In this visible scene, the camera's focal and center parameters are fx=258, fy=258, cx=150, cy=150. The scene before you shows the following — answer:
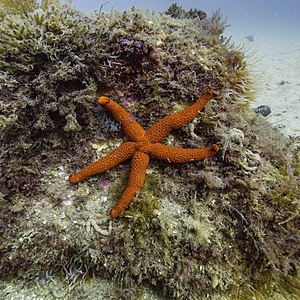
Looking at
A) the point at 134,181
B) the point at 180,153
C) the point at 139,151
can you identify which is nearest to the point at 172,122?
the point at 180,153

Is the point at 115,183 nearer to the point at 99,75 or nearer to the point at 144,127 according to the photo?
the point at 144,127

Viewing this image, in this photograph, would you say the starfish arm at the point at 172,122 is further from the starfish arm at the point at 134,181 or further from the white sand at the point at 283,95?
the white sand at the point at 283,95

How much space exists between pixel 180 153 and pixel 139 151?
0.54 m

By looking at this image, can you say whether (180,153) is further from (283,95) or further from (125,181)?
(283,95)

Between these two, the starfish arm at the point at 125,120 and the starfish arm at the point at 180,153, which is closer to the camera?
the starfish arm at the point at 180,153

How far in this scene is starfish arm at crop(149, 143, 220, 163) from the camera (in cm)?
331

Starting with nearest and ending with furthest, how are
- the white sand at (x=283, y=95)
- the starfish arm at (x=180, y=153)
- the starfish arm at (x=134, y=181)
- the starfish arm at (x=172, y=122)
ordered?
the starfish arm at (x=134, y=181), the starfish arm at (x=180, y=153), the starfish arm at (x=172, y=122), the white sand at (x=283, y=95)

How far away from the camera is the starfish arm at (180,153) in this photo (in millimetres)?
3312

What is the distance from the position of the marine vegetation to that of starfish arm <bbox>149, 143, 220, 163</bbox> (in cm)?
21

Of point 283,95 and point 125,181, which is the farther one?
point 283,95

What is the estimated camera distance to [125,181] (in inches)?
138

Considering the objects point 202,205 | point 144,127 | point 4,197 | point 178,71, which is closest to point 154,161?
point 144,127

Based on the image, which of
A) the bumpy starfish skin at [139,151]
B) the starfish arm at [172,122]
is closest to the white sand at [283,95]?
the starfish arm at [172,122]

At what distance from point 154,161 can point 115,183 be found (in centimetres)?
62
